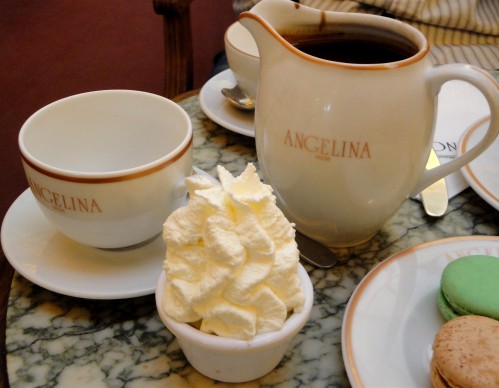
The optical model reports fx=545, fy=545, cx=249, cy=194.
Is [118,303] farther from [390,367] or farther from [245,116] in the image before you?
[245,116]

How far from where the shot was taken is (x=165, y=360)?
48 centimetres

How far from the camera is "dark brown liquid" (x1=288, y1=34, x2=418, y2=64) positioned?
581 millimetres

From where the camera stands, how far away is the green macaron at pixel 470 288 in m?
0.48

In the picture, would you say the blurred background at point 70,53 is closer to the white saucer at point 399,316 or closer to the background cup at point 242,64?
the background cup at point 242,64

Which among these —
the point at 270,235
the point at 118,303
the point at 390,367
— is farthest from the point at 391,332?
the point at 118,303

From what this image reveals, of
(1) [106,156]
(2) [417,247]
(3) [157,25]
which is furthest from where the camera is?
(3) [157,25]

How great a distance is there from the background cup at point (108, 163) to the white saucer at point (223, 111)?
16cm

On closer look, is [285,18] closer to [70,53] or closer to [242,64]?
[242,64]

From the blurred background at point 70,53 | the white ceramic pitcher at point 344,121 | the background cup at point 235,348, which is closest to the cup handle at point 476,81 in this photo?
the white ceramic pitcher at point 344,121

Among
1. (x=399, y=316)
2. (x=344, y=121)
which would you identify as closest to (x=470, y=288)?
(x=399, y=316)

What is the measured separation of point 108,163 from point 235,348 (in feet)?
1.22

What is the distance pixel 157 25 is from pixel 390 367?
5.52 feet

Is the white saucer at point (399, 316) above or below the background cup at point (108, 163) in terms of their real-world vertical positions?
below

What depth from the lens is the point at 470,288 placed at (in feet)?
1.59
